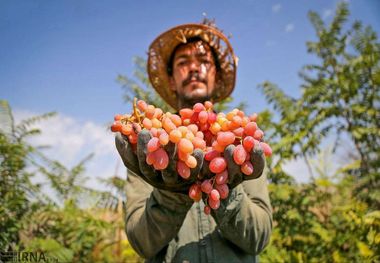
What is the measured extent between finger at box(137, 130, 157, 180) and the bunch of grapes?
0.02 meters

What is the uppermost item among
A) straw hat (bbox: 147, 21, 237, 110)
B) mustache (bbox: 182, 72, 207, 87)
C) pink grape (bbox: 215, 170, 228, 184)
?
Result: straw hat (bbox: 147, 21, 237, 110)

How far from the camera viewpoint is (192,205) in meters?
1.61

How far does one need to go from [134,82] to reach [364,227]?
374 centimetres

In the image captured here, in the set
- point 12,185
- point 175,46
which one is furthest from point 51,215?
point 175,46

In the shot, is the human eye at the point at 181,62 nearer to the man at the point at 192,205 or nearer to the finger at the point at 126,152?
the man at the point at 192,205

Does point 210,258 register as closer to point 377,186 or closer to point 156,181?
point 156,181

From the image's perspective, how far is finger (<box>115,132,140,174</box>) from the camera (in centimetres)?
99

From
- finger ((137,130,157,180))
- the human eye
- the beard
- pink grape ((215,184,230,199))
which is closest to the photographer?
finger ((137,130,157,180))

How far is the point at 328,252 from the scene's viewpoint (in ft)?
11.7

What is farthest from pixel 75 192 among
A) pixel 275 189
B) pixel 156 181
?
pixel 156 181

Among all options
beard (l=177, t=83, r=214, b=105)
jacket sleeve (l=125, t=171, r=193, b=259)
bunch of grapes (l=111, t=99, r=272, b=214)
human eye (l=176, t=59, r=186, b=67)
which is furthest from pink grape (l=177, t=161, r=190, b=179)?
human eye (l=176, t=59, r=186, b=67)

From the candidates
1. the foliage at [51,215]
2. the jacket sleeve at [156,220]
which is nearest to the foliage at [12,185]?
the foliage at [51,215]

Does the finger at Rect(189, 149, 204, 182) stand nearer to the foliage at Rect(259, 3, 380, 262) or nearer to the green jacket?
the green jacket

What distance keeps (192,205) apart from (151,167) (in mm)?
670
